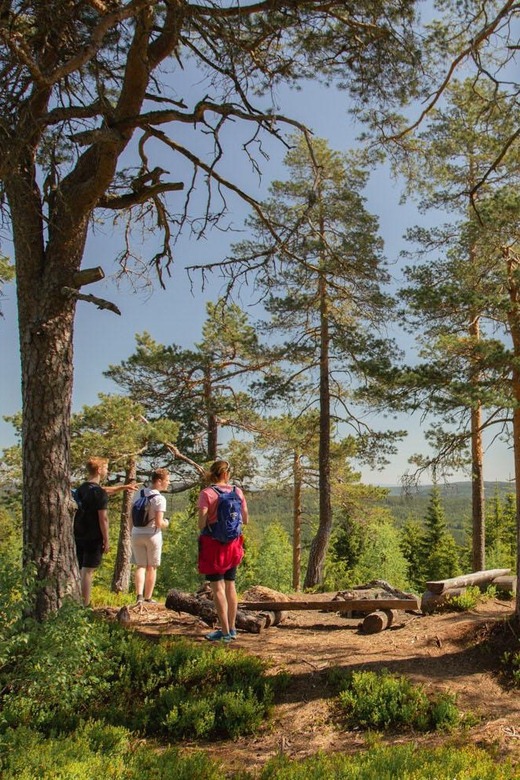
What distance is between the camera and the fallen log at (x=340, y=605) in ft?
25.1

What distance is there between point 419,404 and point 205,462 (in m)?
8.56

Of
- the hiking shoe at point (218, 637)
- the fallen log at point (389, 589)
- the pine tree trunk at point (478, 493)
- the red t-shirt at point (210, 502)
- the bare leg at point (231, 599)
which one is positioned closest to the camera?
the red t-shirt at point (210, 502)

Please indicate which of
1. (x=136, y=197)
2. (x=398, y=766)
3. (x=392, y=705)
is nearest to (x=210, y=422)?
(x=136, y=197)

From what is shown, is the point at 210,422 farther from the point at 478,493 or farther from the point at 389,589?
the point at 389,589

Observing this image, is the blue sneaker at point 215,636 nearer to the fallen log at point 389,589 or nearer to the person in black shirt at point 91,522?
the person in black shirt at point 91,522

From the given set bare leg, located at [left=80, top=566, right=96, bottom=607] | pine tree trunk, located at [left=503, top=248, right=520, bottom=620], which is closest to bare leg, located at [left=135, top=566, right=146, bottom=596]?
bare leg, located at [left=80, top=566, right=96, bottom=607]

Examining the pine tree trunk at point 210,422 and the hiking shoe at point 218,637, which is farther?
the pine tree trunk at point 210,422

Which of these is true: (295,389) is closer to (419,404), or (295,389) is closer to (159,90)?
(419,404)

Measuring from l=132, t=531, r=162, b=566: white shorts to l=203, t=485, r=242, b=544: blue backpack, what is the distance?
1.58m

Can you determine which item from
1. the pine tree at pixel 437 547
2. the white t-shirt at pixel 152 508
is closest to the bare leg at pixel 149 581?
the white t-shirt at pixel 152 508

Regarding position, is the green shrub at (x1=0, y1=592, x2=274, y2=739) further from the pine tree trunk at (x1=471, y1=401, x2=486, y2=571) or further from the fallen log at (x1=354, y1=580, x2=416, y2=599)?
the pine tree trunk at (x1=471, y1=401, x2=486, y2=571)

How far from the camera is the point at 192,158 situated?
22.5ft

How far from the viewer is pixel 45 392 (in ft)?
19.7

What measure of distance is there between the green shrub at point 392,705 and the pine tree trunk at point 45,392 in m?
2.90
